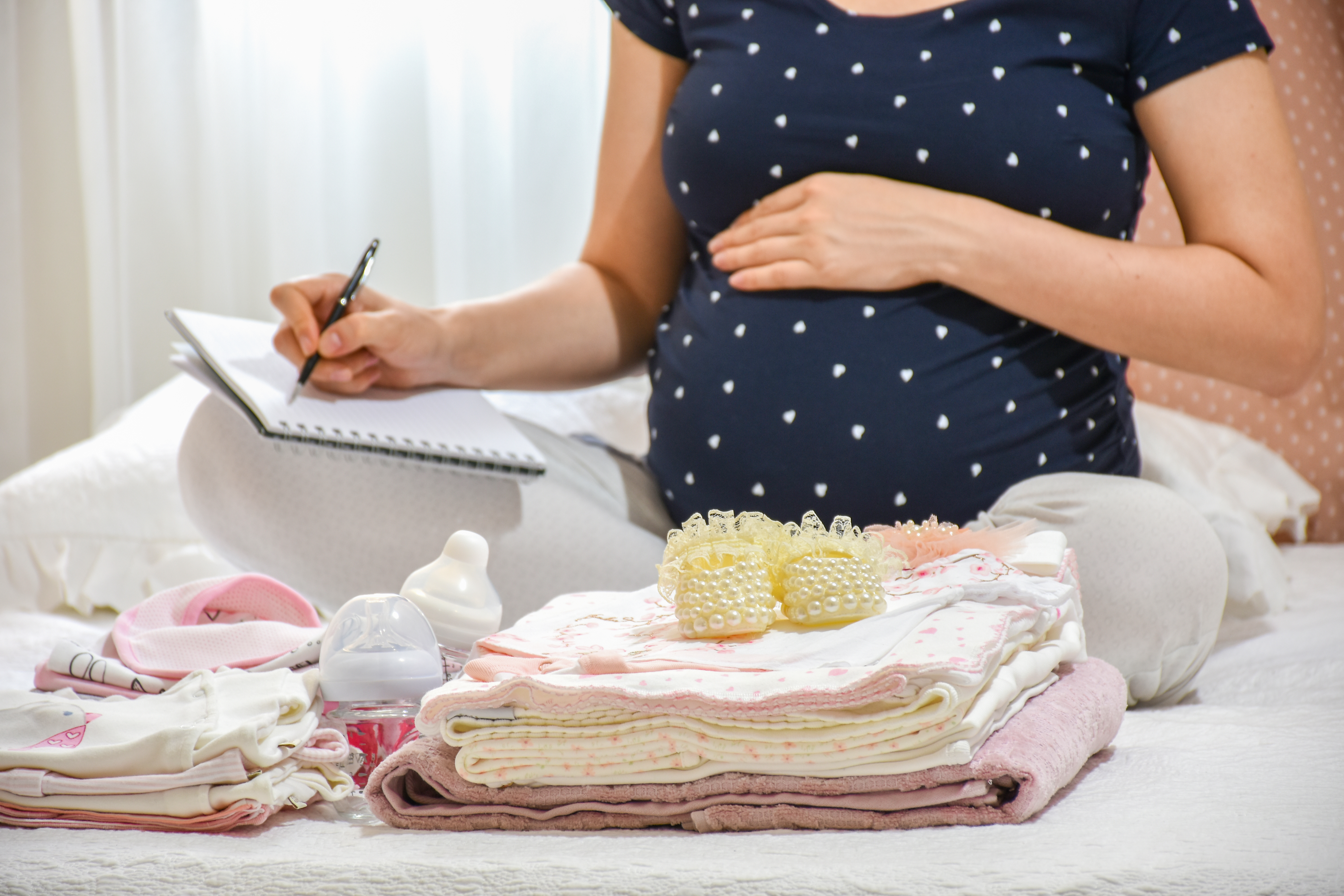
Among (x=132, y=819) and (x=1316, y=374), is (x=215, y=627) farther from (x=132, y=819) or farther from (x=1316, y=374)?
(x=1316, y=374)

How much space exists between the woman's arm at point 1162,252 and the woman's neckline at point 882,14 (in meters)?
0.14

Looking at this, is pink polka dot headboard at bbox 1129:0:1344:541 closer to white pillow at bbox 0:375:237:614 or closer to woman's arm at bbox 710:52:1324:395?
woman's arm at bbox 710:52:1324:395

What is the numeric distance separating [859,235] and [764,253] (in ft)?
0.26

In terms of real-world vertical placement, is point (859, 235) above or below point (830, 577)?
above

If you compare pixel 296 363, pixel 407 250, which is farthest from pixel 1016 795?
pixel 407 250

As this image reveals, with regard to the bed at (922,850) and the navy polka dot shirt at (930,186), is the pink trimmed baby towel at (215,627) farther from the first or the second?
the navy polka dot shirt at (930,186)

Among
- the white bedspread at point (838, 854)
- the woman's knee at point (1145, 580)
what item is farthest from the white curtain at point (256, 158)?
the white bedspread at point (838, 854)

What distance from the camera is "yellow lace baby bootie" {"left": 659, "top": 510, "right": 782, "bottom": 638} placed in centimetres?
52

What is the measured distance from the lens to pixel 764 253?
2.93 feet

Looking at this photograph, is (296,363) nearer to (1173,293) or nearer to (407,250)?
(1173,293)

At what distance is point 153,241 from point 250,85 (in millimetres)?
298

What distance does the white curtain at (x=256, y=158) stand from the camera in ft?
5.73

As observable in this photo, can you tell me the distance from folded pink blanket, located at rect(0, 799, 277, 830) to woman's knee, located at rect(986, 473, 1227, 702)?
505 millimetres

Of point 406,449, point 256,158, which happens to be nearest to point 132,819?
point 406,449
